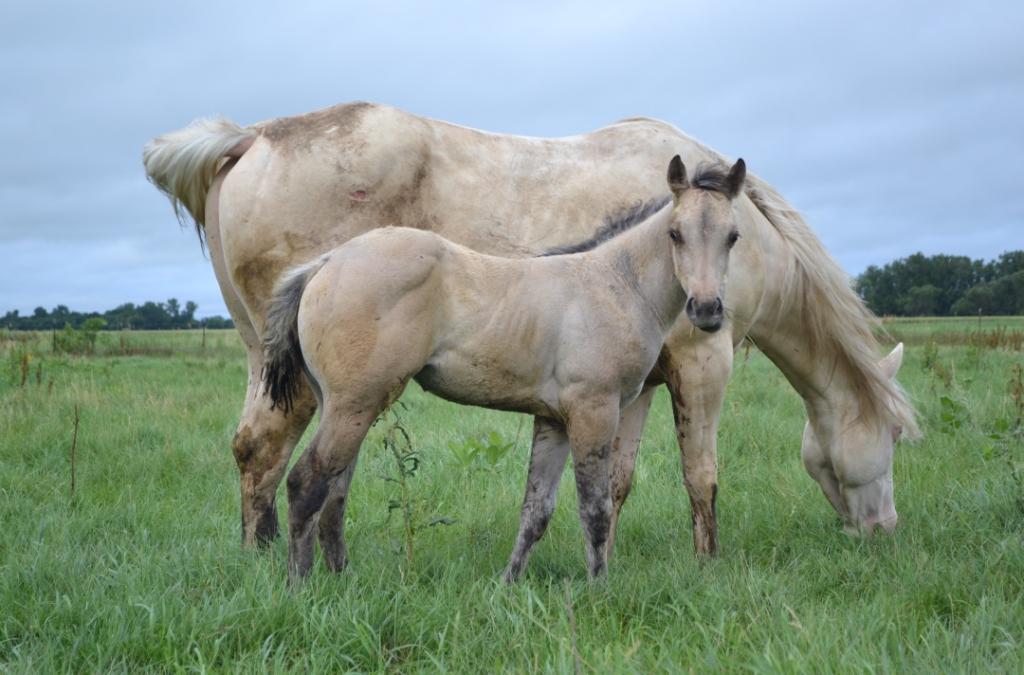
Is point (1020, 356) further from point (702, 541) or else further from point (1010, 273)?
point (1010, 273)

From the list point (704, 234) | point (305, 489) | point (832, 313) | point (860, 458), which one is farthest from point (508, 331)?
point (860, 458)

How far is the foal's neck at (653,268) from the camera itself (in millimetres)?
3838

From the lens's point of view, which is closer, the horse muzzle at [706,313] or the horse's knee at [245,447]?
the horse muzzle at [706,313]

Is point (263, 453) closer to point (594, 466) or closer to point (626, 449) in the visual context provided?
point (594, 466)

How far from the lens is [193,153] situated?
466cm

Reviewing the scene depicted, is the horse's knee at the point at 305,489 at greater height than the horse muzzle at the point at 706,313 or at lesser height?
lesser

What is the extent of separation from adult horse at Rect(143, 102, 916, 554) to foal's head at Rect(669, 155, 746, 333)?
547 millimetres

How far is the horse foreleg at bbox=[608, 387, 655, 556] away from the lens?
15.9 feet

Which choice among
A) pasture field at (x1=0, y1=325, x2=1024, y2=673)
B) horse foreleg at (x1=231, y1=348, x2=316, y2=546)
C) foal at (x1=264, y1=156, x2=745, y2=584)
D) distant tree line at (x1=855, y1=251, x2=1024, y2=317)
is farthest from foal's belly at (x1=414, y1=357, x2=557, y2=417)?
distant tree line at (x1=855, y1=251, x2=1024, y2=317)

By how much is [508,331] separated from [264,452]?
1.79 m

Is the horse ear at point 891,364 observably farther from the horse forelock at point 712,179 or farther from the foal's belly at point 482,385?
the foal's belly at point 482,385

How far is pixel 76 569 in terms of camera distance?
3.59 m

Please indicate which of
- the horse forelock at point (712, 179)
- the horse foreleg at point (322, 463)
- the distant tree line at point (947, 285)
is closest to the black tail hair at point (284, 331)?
the horse foreleg at point (322, 463)

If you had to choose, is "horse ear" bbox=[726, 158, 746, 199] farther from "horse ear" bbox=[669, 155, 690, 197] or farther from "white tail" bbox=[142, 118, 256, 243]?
"white tail" bbox=[142, 118, 256, 243]
